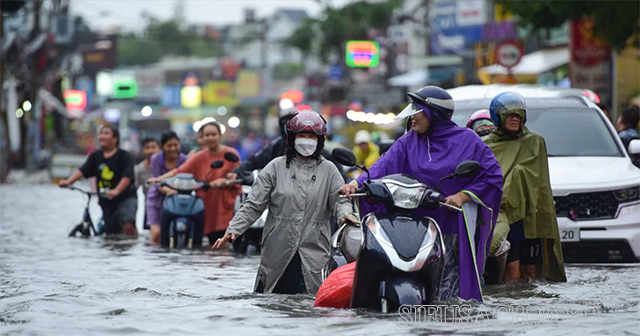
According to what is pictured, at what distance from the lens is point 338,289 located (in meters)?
8.43

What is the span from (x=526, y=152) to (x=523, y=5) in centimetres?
1670

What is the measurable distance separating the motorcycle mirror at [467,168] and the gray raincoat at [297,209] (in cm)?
158

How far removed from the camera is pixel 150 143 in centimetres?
1870

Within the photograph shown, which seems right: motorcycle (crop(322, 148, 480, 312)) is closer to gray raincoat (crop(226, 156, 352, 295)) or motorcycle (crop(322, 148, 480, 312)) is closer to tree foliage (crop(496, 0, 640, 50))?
gray raincoat (crop(226, 156, 352, 295))

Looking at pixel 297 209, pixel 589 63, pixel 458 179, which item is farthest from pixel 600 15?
pixel 458 179

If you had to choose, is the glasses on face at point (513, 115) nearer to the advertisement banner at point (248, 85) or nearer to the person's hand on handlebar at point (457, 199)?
the person's hand on handlebar at point (457, 199)

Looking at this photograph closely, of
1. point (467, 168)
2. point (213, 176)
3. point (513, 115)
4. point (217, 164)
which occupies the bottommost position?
point (213, 176)

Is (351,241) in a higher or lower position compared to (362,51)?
lower

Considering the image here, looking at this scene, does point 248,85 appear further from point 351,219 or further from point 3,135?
point 351,219

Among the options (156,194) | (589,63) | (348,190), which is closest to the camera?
(348,190)

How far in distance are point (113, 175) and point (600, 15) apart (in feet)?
36.9

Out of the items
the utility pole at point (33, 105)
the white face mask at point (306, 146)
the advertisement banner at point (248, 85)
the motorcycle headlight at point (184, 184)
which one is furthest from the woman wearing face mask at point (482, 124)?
the advertisement banner at point (248, 85)

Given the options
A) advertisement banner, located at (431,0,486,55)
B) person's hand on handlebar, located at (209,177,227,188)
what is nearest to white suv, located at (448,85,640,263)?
person's hand on handlebar, located at (209,177,227,188)

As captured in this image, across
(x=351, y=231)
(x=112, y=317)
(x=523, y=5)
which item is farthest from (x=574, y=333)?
(x=523, y=5)
